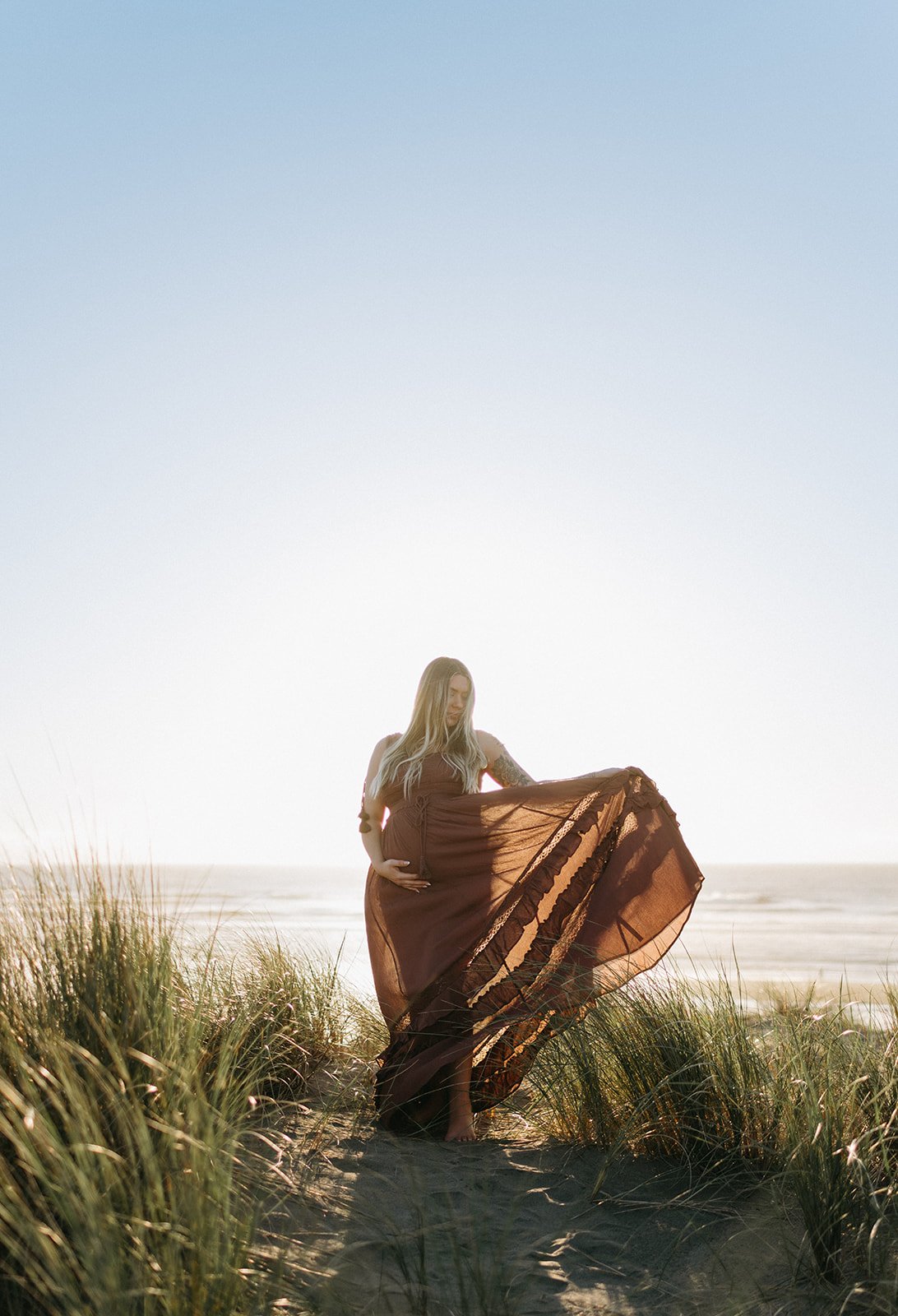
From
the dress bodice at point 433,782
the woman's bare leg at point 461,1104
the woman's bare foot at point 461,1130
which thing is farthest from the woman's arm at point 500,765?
the woman's bare foot at point 461,1130

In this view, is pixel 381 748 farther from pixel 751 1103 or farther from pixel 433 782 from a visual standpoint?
pixel 751 1103

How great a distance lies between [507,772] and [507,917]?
33.2 inches

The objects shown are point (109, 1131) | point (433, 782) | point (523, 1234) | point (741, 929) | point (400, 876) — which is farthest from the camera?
point (741, 929)

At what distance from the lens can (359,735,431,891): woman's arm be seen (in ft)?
14.7

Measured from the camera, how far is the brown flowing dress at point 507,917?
13.2 feet

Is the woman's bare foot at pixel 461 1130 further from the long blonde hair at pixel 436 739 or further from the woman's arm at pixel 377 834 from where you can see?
the long blonde hair at pixel 436 739

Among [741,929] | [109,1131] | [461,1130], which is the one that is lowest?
[741,929]

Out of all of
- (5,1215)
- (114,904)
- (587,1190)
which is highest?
(114,904)

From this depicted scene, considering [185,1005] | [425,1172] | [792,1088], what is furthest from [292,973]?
[792,1088]

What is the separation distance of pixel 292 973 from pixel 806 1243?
275cm

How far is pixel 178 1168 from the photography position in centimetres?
217

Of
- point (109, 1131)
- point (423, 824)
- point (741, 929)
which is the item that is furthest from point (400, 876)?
point (741, 929)

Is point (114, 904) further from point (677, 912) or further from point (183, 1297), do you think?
point (677, 912)

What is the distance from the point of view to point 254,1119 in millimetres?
3504
